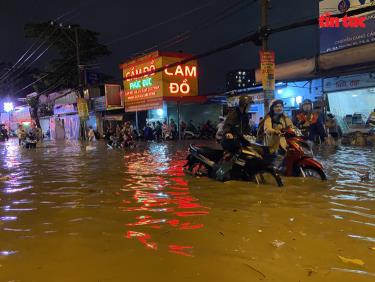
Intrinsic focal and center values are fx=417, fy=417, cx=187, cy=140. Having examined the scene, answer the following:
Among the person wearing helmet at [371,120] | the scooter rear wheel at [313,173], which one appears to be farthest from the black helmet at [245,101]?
the person wearing helmet at [371,120]

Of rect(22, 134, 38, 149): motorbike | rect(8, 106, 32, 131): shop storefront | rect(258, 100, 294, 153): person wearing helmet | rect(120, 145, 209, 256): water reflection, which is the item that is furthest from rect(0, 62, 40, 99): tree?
rect(258, 100, 294, 153): person wearing helmet

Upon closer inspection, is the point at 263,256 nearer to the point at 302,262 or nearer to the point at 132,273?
the point at 302,262

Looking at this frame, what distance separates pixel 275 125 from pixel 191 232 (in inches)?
167

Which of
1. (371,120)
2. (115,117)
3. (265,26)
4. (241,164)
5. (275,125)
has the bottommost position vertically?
(241,164)

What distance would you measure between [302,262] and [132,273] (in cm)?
153

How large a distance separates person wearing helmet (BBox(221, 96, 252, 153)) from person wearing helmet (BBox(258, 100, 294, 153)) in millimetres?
486

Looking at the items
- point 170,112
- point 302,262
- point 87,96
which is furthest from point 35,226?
point 87,96

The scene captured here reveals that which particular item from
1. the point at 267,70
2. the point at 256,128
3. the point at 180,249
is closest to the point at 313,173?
the point at 180,249

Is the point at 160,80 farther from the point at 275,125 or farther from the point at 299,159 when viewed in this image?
the point at 299,159

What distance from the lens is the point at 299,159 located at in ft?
26.2

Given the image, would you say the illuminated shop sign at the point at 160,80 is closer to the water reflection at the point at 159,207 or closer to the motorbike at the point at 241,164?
the water reflection at the point at 159,207

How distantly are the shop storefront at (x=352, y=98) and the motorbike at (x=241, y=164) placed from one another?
11.1m

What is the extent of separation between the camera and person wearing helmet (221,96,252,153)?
25.4 ft

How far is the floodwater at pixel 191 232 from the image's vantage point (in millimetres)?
3631
